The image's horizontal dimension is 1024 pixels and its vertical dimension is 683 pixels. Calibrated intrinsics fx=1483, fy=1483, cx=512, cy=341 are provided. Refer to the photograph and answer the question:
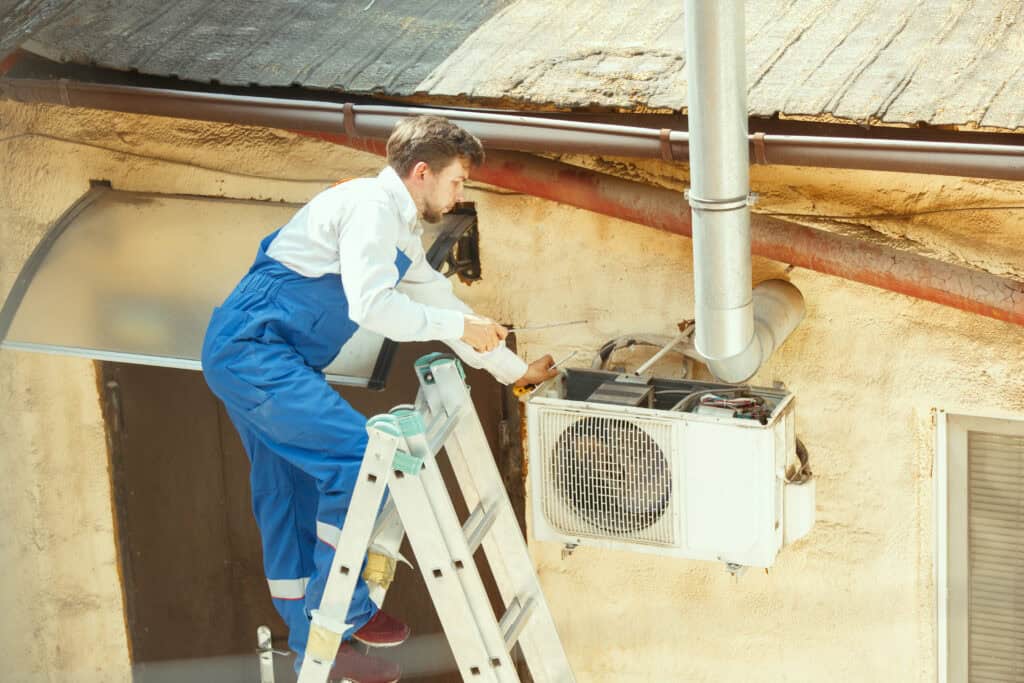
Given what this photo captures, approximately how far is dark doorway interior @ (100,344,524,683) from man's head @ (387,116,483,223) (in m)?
1.71

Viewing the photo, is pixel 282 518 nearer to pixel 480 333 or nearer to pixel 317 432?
pixel 317 432

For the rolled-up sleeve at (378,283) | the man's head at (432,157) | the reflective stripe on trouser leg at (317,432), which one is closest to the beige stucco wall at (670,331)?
the man's head at (432,157)

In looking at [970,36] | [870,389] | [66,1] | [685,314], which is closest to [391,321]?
[685,314]

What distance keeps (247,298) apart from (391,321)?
52 cm

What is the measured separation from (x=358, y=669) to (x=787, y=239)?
6.37ft

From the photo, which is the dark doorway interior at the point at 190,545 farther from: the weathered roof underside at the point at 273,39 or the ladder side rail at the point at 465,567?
the ladder side rail at the point at 465,567

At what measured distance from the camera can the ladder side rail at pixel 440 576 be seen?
402 cm

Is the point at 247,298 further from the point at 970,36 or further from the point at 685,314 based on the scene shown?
the point at 970,36

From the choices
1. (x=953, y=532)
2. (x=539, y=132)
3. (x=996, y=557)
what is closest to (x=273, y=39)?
(x=539, y=132)

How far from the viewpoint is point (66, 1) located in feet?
19.6

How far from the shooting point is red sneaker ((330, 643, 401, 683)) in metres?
4.50

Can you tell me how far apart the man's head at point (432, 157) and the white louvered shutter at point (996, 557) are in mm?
2053

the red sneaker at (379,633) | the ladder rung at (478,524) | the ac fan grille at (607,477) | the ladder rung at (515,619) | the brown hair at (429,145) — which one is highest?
the brown hair at (429,145)

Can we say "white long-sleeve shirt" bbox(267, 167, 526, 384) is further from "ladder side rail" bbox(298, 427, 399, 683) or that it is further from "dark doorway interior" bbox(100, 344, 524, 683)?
"dark doorway interior" bbox(100, 344, 524, 683)
